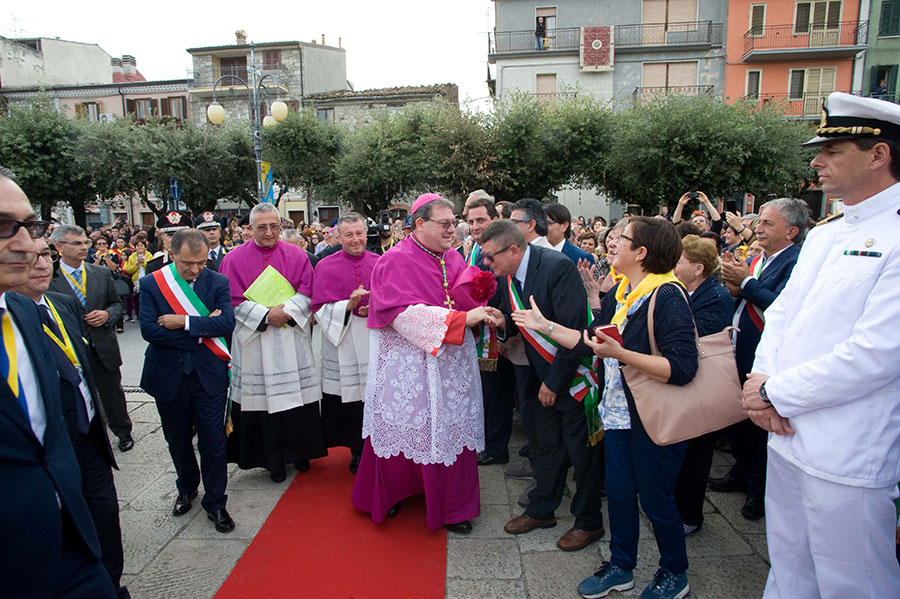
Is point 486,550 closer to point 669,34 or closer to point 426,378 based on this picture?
point 426,378

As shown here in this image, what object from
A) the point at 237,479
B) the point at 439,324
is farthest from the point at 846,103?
the point at 237,479

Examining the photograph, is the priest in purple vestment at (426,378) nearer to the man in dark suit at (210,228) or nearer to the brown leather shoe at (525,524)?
the brown leather shoe at (525,524)

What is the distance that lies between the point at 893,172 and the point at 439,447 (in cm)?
261

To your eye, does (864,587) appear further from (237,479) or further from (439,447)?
(237,479)

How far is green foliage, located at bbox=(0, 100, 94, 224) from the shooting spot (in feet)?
68.0

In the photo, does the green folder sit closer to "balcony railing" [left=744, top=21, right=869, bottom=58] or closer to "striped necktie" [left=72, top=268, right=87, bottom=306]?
"striped necktie" [left=72, top=268, right=87, bottom=306]

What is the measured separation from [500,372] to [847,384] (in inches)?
121

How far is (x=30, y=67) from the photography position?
106ft

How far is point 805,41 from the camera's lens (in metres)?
23.6

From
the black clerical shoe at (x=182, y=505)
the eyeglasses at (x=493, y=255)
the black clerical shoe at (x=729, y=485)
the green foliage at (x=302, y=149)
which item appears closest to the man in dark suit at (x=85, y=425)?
the black clerical shoe at (x=182, y=505)

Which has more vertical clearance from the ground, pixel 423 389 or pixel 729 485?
pixel 423 389

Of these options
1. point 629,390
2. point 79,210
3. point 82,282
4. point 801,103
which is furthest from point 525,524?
point 801,103

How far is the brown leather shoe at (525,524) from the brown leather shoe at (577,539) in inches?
7.2

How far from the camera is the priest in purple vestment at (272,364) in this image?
412 centimetres
